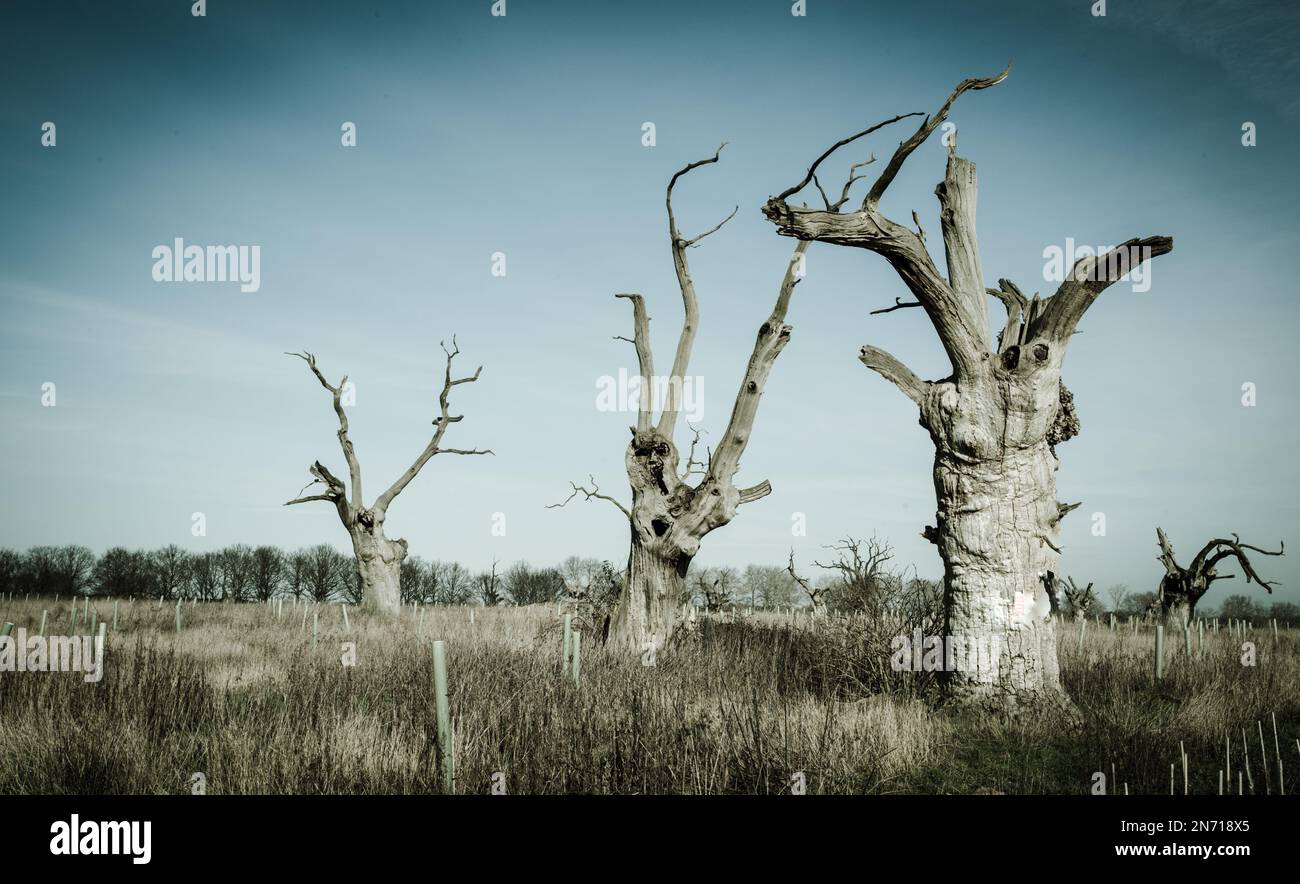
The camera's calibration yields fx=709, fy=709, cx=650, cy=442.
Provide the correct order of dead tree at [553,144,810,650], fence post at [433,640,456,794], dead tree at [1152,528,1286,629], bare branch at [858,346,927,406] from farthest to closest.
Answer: dead tree at [1152,528,1286,629]
dead tree at [553,144,810,650]
bare branch at [858,346,927,406]
fence post at [433,640,456,794]

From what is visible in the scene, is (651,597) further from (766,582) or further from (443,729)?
(766,582)

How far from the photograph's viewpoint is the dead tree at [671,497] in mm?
9992

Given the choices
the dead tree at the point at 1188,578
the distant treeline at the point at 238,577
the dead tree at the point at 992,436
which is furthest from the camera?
the distant treeline at the point at 238,577

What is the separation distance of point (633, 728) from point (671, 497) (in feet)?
17.4

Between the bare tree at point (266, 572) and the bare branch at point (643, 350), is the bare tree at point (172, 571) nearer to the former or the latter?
the bare tree at point (266, 572)

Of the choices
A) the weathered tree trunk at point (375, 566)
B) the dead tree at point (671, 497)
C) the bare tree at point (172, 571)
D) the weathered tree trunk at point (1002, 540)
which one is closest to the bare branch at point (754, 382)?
the dead tree at point (671, 497)

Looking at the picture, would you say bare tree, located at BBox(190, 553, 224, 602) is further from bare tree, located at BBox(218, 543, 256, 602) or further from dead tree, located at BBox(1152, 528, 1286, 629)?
dead tree, located at BBox(1152, 528, 1286, 629)

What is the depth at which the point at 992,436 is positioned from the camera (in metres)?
6.91

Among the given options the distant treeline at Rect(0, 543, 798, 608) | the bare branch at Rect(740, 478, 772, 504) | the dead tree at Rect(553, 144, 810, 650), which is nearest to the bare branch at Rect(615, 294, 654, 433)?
the dead tree at Rect(553, 144, 810, 650)

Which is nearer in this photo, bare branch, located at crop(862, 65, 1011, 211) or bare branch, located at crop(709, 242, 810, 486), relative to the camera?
bare branch, located at crop(862, 65, 1011, 211)

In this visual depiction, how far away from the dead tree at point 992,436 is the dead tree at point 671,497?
3239 millimetres

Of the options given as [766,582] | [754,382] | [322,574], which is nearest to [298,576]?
[322,574]

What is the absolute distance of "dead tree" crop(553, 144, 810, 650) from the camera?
9.99 metres

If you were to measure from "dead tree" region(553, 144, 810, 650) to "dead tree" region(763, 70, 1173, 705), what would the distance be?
10.6 feet
